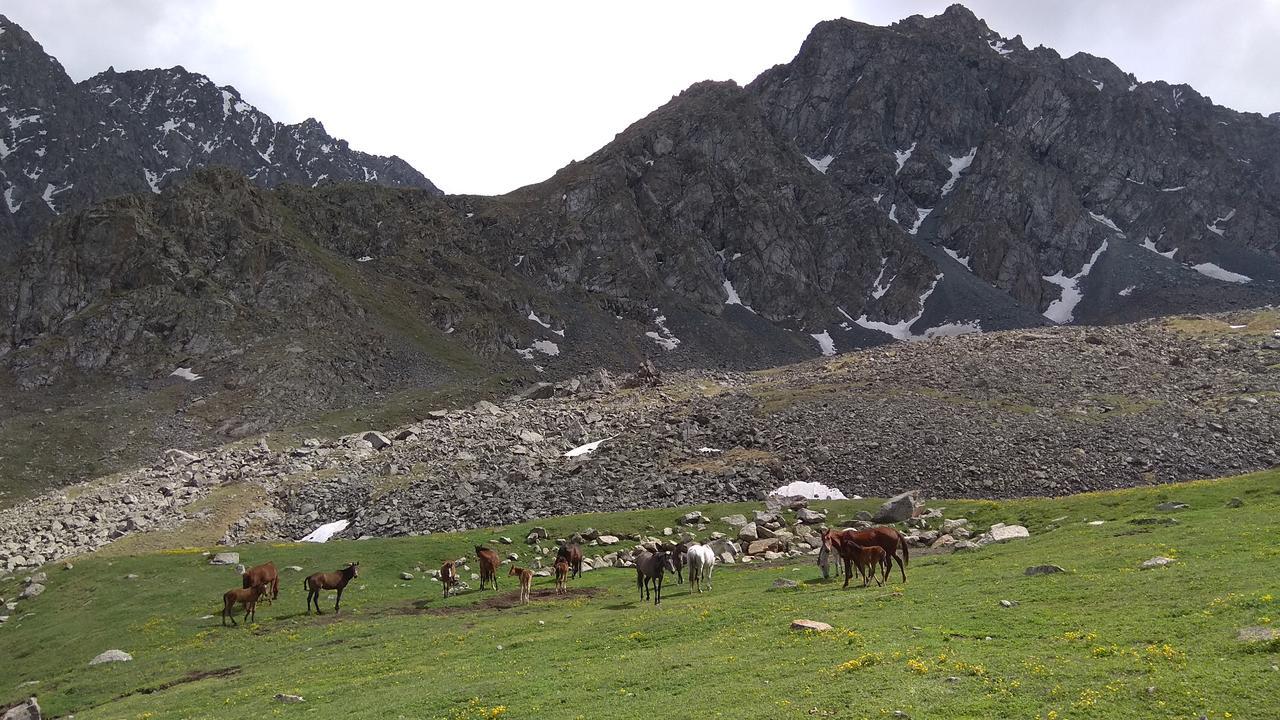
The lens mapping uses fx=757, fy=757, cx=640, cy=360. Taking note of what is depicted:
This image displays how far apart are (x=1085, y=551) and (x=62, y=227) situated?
214333 mm

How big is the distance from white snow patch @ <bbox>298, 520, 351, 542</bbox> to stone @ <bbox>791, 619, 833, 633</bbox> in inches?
1941

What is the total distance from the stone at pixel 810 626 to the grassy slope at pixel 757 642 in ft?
1.98

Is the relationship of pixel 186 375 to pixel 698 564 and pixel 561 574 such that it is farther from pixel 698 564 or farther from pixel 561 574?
pixel 698 564

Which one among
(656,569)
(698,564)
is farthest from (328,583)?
(698,564)

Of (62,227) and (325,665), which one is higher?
(62,227)

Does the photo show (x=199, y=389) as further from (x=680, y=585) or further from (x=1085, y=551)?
(x=1085, y=551)

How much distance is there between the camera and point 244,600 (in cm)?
3575

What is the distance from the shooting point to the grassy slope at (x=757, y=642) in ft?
48.9

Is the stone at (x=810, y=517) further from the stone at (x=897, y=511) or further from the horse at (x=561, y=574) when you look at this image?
the horse at (x=561, y=574)

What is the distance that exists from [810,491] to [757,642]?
4127 cm

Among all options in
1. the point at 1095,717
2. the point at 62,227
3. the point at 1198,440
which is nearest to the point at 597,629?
the point at 1095,717

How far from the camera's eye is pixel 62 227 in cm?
17600

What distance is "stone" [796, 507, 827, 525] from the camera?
49719mm

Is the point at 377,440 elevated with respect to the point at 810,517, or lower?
elevated
